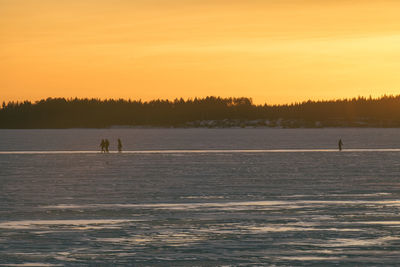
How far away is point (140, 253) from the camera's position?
54.5 ft

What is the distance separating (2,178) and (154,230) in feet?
75.3

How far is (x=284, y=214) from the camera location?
23609mm

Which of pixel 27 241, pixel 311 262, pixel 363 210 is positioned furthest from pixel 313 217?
pixel 27 241

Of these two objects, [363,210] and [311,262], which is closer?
[311,262]

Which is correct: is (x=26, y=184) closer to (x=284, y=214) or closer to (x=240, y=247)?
(x=284, y=214)

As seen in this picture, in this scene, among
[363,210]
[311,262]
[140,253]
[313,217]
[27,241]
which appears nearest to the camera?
[311,262]

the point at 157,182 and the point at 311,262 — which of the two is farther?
the point at 157,182

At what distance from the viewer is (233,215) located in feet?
76.9

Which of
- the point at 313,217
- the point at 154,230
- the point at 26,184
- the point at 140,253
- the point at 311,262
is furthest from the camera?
the point at 26,184

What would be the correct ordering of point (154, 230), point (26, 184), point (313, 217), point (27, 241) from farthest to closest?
point (26, 184) → point (313, 217) → point (154, 230) → point (27, 241)

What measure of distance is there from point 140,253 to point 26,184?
69.9 feet

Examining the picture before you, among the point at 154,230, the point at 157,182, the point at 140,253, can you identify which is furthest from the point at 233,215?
the point at 157,182

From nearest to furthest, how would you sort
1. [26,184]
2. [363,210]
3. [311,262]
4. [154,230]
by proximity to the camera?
[311,262]
[154,230]
[363,210]
[26,184]

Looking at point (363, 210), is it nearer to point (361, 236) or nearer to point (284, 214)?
point (284, 214)
